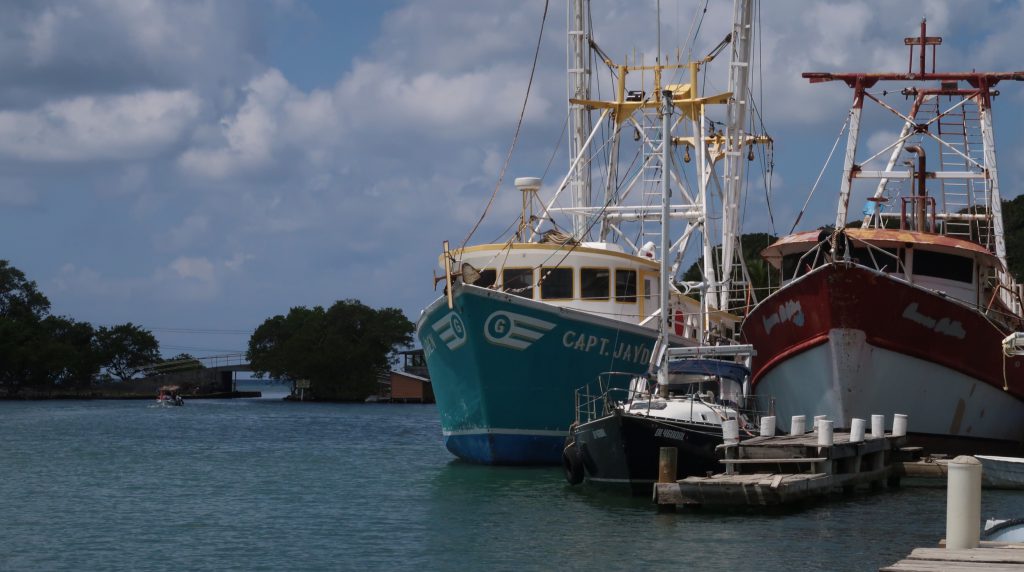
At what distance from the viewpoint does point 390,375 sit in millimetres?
120812

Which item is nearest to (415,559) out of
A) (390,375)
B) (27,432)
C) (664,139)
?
(664,139)

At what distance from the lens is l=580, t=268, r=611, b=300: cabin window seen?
33.5 metres

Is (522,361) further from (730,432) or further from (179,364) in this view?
(179,364)

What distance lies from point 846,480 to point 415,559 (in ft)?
31.1

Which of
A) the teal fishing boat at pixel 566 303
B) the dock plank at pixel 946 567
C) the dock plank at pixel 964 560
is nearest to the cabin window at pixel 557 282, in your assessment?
the teal fishing boat at pixel 566 303

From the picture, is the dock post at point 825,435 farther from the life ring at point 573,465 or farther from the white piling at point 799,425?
the life ring at point 573,465

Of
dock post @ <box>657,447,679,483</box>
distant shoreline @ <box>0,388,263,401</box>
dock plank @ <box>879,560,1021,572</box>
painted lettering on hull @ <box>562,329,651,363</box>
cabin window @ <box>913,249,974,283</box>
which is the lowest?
distant shoreline @ <box>0,388,263,401</box>

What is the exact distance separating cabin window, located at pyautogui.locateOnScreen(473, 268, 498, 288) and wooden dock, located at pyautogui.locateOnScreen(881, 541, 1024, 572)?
20827 millimetres

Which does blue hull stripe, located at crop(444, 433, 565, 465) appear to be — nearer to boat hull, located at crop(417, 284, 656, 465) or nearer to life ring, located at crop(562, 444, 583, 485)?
boat hull, located at crop(417, 284, 656, 465)

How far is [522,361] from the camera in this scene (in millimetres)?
31250

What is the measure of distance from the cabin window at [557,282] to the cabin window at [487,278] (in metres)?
1.22

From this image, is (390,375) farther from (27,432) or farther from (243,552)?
(243,552)

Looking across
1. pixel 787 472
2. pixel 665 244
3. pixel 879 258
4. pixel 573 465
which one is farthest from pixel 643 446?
pixel 879 258

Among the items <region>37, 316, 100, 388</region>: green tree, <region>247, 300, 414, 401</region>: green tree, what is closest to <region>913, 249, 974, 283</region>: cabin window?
<region>247, 300, 414, 401</region>: green tree
